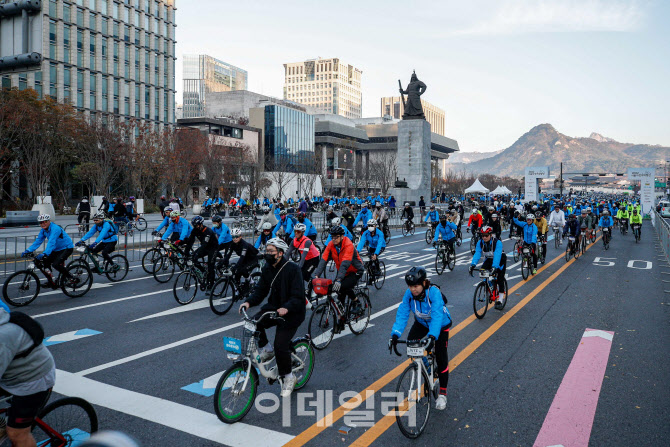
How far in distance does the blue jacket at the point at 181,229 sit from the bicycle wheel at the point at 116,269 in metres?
1.65

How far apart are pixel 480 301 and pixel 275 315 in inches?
225

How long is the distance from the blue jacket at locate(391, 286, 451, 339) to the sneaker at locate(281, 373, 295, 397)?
1335 millimetres

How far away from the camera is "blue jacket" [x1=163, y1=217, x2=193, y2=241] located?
40.9 ft

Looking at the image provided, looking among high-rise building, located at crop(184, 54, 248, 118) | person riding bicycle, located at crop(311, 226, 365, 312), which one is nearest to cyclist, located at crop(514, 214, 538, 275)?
person riding bicycle, located at crop(311, 226, 365, 312)

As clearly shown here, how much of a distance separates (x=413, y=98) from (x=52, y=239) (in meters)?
34.5

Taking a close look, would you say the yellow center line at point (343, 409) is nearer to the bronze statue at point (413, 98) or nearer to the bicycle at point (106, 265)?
the bicycle at point (106, 265)

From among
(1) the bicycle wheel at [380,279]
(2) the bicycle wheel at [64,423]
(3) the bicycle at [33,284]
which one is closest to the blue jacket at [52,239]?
(3) the bicycle at [33,284]

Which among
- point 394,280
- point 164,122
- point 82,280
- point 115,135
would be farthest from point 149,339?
point 164,122

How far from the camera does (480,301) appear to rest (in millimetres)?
9961

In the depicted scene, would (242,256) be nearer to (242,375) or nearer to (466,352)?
(466,352)

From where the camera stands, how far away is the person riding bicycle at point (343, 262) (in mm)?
8211

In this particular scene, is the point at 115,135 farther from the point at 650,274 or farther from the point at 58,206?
the point at 650,274

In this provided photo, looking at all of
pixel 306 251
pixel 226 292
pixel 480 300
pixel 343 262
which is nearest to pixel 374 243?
pixel 306 251

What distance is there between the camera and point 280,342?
552cm
